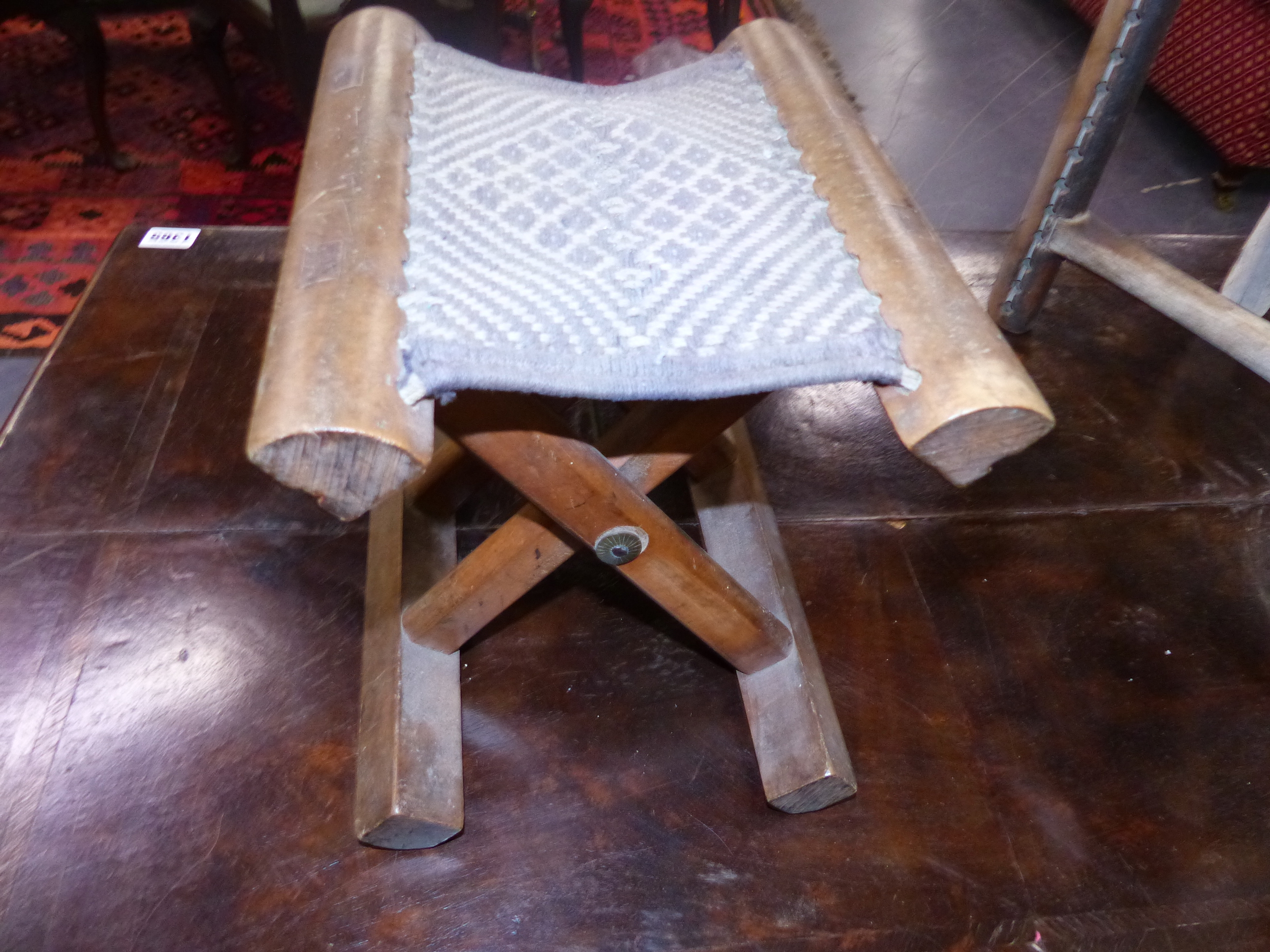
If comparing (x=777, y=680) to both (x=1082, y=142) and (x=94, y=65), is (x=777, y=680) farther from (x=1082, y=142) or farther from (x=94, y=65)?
(x=94, y=65)

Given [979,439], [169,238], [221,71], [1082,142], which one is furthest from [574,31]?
[979,439]

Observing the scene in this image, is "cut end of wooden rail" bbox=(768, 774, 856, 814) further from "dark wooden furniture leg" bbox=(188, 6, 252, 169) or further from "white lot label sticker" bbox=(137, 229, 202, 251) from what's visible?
"dark wooden furniture leg" bbox=(188, 6, 252, 169)

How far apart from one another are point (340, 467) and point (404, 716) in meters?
0.49

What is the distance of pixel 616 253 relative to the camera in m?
0.78

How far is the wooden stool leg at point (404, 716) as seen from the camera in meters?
0.98

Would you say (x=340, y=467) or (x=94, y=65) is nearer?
(x=340, y=467)

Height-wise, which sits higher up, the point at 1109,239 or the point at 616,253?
the point at 616,253

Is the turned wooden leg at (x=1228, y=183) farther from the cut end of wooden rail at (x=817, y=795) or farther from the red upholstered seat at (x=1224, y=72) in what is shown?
the cut end of wooden rail at (x=817, y=795)

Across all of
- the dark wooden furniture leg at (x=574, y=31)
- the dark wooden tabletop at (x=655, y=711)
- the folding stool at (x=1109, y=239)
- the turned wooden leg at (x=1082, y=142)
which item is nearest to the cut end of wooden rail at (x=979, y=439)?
the dark wooden tabletop at (x=655, y=711)

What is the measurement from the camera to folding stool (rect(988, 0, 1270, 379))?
1267mm

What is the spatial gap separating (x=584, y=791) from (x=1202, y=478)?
107 centimetres

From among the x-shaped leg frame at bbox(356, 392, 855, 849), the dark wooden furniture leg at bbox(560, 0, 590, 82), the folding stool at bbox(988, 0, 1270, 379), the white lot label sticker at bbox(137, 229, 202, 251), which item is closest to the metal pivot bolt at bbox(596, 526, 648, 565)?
the x-shaped leg frame at bbox(356, 392, 855, 849)

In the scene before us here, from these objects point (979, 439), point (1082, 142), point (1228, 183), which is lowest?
point (1228, 183)

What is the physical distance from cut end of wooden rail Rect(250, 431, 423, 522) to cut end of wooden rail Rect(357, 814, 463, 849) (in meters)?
0.46
